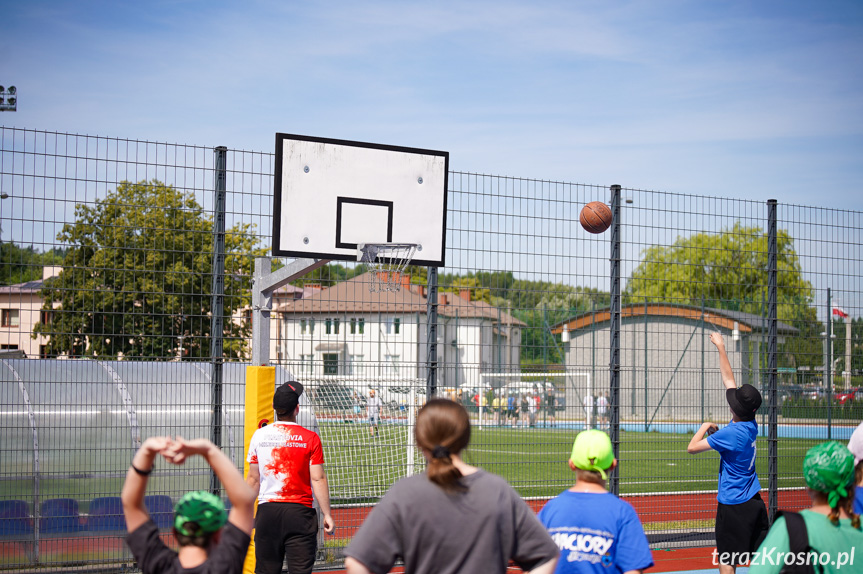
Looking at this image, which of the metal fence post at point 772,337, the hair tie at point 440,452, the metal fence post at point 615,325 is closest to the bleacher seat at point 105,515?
the metal fence post at point 615,325

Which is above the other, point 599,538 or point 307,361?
point 307,361

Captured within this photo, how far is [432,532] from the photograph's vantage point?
122 inches

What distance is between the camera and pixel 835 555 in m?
3.50

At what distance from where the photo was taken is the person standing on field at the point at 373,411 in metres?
10.7

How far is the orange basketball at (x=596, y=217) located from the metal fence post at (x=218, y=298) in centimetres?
392

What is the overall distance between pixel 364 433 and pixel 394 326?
2734 mm

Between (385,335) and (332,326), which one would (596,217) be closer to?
(385,335)

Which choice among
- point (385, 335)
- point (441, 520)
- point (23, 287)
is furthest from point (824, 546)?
point (23, 287)

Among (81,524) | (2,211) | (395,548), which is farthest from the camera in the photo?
(81,524)

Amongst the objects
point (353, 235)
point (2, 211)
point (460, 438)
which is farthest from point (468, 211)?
point (460, 438)

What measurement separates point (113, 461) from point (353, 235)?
377 centimetres

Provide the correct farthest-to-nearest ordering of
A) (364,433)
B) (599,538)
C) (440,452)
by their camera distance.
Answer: (364,433) < (599,538) < (440,452)

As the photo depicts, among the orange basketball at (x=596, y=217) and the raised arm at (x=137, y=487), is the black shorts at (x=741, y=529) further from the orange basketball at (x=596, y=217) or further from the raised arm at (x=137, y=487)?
the raised arm at (x=137, y=487)

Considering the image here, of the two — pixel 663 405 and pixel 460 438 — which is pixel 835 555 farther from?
pixel 663 405
